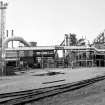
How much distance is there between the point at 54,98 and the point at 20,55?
1519 inches

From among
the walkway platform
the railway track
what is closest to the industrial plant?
the walkway platform

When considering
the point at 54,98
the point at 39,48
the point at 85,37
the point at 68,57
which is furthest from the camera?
the point at 85,37

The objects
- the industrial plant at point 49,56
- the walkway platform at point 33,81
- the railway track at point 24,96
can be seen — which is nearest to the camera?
the railway track at point 24,96

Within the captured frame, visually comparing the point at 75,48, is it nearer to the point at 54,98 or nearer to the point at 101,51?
the point at 101,51

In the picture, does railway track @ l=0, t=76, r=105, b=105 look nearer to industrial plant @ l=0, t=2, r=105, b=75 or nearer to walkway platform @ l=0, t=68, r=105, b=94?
walkway platform @ l=0, t=68, r=105, b=94

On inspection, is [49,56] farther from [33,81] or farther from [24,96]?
[24,96]

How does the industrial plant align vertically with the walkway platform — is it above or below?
above

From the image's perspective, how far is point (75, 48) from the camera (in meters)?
43.5

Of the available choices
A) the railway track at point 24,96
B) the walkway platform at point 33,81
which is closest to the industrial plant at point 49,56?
the walkway platform at point 33,81

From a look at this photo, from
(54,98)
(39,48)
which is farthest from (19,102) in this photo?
(39,48)

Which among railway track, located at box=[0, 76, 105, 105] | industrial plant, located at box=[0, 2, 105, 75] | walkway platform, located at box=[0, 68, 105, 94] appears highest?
industrial plant, located at box=[0, 2, 105, 75]

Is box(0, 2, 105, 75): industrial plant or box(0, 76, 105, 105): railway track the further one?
box(0, 2, 105, 75): industrial plant

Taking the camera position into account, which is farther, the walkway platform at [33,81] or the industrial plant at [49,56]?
the industrial plant at [49,56]

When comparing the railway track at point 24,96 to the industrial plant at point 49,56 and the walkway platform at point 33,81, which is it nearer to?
the walkway platform at point 33,81
